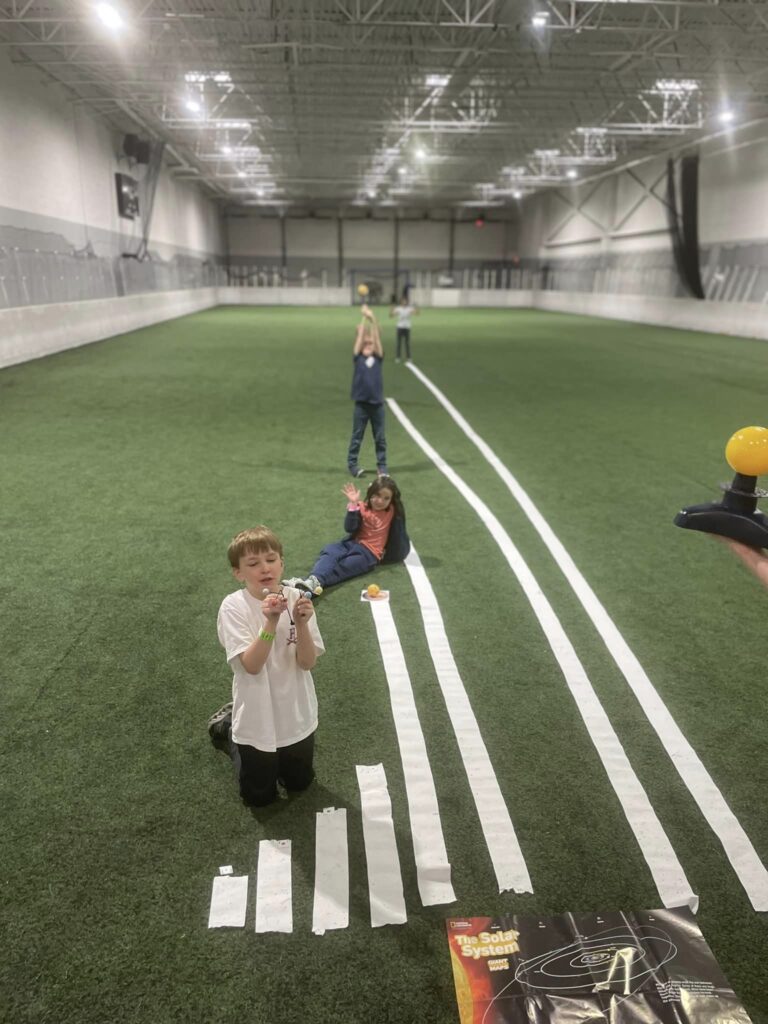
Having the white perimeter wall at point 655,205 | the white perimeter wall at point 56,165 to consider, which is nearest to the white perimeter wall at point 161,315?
the white perimeter wall at point 56,165

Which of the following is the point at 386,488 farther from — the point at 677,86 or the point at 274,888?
the point at 677,86

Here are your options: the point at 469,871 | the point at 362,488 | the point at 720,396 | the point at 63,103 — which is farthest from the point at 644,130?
the point at 469,871

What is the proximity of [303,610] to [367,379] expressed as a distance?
19.3ft

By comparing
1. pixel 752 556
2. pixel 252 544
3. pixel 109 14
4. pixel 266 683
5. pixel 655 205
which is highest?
→ pixel 109 14

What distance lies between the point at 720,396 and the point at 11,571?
1388cm

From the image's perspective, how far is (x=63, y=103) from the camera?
2267 centimetres

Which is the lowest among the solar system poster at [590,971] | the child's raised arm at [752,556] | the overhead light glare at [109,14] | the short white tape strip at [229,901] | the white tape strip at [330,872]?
the white tape strip at [330,872]

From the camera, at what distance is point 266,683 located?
3.21m

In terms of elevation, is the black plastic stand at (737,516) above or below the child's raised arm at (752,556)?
above

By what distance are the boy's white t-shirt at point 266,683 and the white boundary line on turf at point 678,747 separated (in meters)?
2.04

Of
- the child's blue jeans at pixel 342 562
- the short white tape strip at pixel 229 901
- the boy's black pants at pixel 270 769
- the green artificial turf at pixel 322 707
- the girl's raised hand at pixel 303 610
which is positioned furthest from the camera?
the child's blue jeans at pixel 342 562

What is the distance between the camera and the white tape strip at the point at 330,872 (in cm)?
284

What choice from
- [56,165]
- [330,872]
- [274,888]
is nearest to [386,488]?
[330,872]

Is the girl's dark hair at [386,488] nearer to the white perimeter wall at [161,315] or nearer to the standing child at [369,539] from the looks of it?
the standing child at [369,539]
